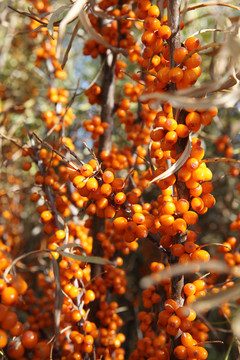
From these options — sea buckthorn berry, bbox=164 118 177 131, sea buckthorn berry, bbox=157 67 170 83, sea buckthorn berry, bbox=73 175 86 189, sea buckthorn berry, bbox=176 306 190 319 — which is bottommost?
sea buckthorn berry, bbox=176 306 190 319

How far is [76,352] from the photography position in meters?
0.77

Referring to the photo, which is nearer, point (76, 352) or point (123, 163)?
point (76, 352)

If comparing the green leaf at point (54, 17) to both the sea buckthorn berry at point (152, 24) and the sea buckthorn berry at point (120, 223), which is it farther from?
the sea buckthorn berry at point (120, 223)

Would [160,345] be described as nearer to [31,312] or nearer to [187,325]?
[187,325]

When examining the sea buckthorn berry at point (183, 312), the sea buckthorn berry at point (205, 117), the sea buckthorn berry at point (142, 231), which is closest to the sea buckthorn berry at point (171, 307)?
the sea buckthorn berry at point (183, 312)

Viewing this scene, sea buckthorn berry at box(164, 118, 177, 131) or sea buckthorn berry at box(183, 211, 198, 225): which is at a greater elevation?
sea buckthorn berry at box(164, 118, 177, 131)

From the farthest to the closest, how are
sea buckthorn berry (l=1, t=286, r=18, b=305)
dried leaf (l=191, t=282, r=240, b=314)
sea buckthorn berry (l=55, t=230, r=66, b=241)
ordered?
sea buckthorn berry (l=55, t=230, r=66, b=241), sea buckthorn berry (l=1, t=286, r=18, b=305), dried leaf (l=191, t=282, r=240, b=314)

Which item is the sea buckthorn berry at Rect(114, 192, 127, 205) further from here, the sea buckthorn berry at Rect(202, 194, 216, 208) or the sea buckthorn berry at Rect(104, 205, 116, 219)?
the sea buckthorn berry at Rect(202, 194, 216, 208)

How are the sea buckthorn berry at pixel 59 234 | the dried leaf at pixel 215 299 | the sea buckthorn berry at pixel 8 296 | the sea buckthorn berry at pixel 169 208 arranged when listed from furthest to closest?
the sea buckthorn berry at pixel 59 234, the sea buckthorn berry at pixel 169 208, the sea buckthorn berry at pixel 8 296, the dried leaf at pixel 215 299

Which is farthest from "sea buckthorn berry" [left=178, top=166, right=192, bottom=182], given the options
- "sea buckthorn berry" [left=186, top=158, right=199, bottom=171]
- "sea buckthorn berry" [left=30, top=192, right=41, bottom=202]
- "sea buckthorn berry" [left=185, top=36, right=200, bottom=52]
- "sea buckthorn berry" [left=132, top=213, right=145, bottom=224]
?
"sea buckthorn berry" [left=30, top=192, right=41, bottom=202]

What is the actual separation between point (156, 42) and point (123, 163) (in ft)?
1.63

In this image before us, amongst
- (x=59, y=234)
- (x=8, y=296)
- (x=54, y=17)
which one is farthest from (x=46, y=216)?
(x=54, y=17)

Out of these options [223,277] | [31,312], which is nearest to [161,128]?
[223,277]

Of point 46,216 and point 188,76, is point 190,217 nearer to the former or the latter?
point 188,76
